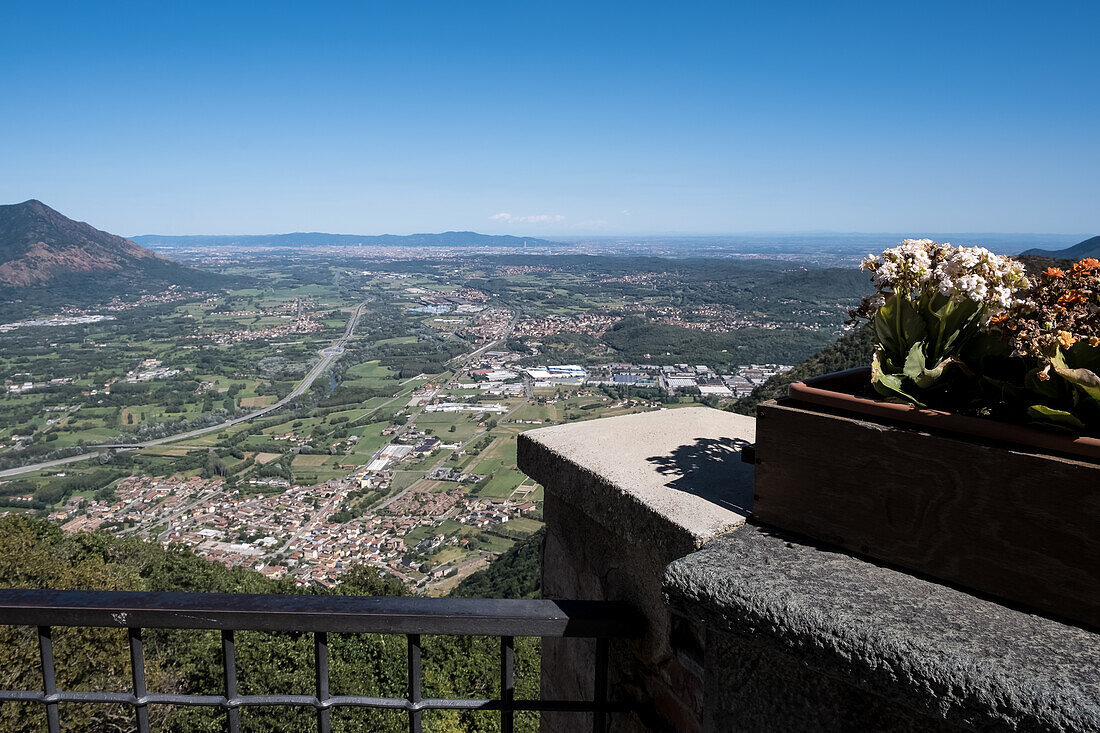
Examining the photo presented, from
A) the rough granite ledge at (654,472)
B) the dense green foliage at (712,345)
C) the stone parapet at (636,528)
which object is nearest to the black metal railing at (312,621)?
the stone parapet at (636,528)

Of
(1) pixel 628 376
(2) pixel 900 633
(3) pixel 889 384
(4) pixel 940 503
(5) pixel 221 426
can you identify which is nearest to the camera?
(2) pixel 900 633

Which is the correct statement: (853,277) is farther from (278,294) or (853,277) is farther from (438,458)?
(278,294)

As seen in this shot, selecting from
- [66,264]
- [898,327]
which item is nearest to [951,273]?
[898,327]

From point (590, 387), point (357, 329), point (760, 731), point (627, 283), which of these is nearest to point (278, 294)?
point (357, 329)

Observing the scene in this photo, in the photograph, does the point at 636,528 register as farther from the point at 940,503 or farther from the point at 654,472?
the point at 940,503

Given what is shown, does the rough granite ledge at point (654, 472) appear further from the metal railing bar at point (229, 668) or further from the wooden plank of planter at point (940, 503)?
the metal railing bar at point (229, 668)

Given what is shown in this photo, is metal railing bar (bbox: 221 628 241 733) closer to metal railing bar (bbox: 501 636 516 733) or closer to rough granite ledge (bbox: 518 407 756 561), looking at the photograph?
metal railing bar (bbox: 501 636 516 733)
